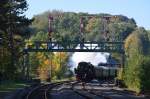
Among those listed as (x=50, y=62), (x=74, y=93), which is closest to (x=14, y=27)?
(x=74, y=93)

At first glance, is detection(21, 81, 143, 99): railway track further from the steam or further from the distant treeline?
the steam

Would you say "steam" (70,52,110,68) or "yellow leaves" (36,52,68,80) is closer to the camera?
"yellow leaves" (36,52,68,80)

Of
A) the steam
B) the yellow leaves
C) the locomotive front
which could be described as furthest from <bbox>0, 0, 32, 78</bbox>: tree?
the steam

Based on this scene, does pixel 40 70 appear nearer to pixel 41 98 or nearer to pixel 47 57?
pixel 47 57

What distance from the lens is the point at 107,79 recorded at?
90.7m

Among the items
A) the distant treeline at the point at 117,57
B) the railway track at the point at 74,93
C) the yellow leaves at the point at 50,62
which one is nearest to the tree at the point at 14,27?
the distant treeline at the point at 117,57

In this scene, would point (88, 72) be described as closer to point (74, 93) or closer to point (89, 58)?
point (74, 93)

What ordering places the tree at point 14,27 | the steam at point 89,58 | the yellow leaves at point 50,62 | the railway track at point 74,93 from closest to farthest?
the railway track at point 74,93, the tree at point 14,27, the yellow leaves at point 50,62, the steam at point 89,58

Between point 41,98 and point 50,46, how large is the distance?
6840 cm

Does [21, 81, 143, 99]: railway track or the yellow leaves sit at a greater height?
the yellow leaves

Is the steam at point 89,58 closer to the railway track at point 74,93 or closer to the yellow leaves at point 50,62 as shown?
the yellow leaves at point 50,62

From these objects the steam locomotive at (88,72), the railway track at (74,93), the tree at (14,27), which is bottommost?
the railway track at (74,93)

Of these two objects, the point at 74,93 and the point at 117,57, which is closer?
the point at 74,93

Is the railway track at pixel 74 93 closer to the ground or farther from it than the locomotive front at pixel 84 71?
closer to the ground
